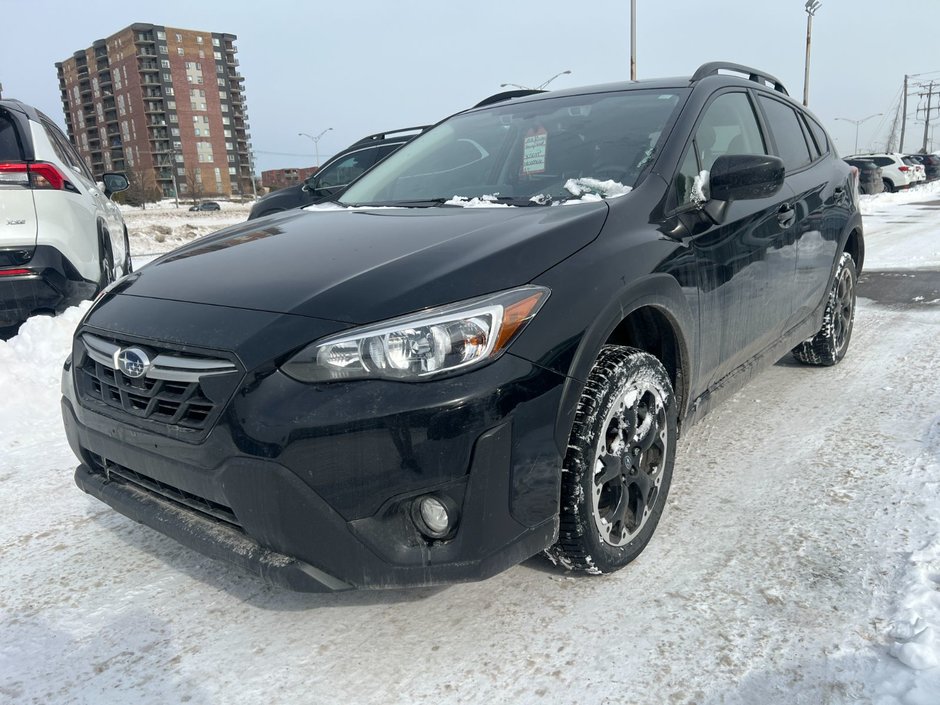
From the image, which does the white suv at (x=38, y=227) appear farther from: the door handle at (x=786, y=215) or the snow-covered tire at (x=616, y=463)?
the door handle at (x=786, y=215)

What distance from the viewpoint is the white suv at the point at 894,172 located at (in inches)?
1036

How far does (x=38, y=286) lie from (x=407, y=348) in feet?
12.4

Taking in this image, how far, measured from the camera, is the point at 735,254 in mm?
2947

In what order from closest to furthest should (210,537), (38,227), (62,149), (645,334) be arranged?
(210,537)
(645,334)
(38,227)
(62,149)

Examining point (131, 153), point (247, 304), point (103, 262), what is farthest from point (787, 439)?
point (131, 153)

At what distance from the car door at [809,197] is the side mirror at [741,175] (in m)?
0.93

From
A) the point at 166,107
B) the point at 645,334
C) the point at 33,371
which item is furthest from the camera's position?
the point at 166,107

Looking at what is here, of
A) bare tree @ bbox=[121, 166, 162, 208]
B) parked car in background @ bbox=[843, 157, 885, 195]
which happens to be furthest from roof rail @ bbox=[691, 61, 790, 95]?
bare tree @ bbox=[121, 166, 162, 208]

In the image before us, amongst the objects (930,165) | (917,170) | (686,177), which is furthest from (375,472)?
(930,165)

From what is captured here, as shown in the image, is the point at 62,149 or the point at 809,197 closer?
the point at 809,197

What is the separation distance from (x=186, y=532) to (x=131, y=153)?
122 metres

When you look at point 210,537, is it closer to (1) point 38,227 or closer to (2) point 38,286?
(2) point 38,286

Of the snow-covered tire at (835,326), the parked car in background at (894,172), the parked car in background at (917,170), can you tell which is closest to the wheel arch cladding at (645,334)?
the snow-covered tire at (835,326)

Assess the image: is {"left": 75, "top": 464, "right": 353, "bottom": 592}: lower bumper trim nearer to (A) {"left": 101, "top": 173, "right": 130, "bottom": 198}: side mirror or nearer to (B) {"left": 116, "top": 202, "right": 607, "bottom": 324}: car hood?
(B) {"left": 116, "top": 202, "right": 607, "bottom": 324}: car hood
